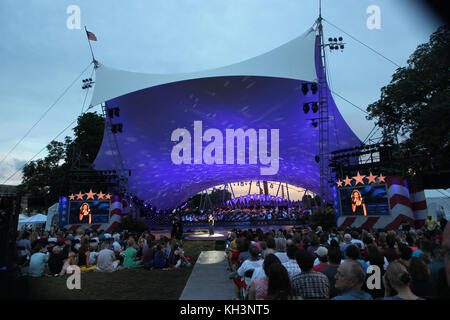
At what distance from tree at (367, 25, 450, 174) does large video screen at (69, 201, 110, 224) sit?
61.9ft

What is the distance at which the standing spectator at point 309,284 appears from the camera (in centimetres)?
258

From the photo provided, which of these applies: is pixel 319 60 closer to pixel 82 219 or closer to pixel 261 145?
pixel 261 145

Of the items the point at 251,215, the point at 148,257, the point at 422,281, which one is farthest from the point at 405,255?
the point at 251,215

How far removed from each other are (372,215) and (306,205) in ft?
67.1

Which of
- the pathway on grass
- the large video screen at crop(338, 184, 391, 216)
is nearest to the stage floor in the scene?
the large video screen at crop(338, 184, 391, 216)

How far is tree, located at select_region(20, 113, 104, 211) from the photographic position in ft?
94.9

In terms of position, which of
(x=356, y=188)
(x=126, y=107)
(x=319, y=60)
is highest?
(x=319, y=60)

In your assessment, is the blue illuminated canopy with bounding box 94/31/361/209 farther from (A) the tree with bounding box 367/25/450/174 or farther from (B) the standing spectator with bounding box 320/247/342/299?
(B) the standing spectator with bounding box 320/247/342/299

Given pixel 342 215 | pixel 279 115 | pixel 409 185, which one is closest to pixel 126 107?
pixel 279 115

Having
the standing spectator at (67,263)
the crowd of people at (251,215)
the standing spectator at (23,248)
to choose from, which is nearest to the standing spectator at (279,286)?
the standing spectator at (67,263)

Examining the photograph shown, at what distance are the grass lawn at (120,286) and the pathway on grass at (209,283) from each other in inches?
7.8

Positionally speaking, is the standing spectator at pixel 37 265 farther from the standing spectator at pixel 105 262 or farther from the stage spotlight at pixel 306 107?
the stage spotlight at pixel 306 107

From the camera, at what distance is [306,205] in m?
33.9

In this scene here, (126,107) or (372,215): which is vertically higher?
(126,107)
